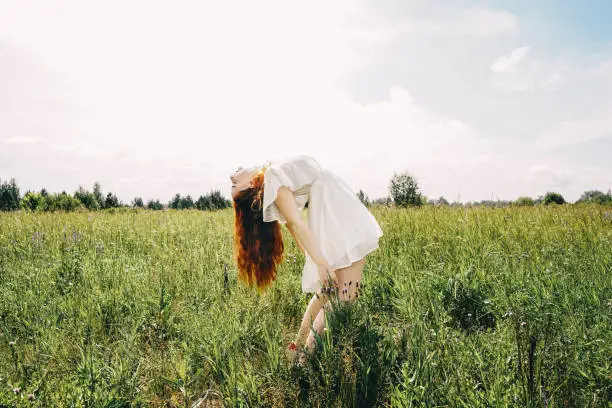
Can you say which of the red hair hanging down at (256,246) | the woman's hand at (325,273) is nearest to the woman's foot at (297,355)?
the woman's hand at (325,273)

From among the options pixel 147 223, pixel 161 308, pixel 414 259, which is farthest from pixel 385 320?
pixel 147 223

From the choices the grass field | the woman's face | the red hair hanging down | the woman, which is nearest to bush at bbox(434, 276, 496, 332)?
the grass field

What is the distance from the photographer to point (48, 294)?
Result: 397cm

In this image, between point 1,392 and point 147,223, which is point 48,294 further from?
point 147,223

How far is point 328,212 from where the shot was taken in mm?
2701

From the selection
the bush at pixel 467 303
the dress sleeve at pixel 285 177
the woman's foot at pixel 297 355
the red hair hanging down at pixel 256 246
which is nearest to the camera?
the woman's foot at pixel 297 355

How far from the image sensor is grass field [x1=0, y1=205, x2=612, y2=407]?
206 centimetres

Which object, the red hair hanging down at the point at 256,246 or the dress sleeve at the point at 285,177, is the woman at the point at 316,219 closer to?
the dress sleeve at the point at 285,177

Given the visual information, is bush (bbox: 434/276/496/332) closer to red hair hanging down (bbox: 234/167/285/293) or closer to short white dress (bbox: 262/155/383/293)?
short white dress (bbox: 262/155/383/293)

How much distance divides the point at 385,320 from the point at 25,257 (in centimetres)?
562

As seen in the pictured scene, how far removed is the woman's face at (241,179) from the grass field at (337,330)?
101 cm

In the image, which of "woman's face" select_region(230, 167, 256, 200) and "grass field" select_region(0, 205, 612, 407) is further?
"woman's face" select_region(230, 167, 256, 200)

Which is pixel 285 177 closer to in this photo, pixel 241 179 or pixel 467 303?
pixel 241 179

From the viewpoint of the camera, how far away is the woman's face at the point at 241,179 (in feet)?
9.31
